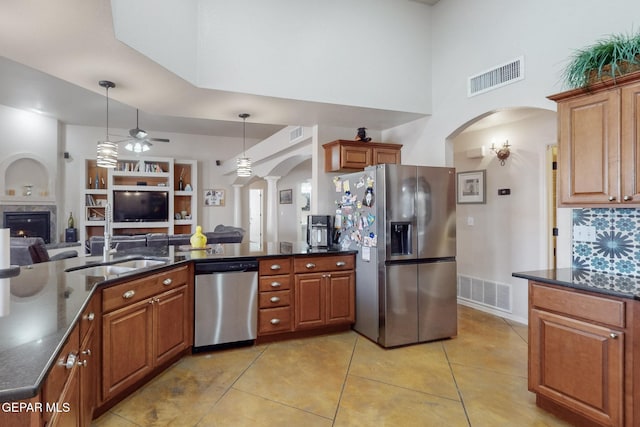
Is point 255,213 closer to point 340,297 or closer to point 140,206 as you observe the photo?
point 140,206

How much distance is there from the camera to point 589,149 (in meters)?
→ 2.26

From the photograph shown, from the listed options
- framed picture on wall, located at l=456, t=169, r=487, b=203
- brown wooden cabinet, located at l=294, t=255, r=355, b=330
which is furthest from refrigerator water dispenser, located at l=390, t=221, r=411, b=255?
framed picture on wall, located at l=456, t=169, r=487, b=203

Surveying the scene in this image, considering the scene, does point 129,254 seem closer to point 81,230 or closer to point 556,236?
point 556,236

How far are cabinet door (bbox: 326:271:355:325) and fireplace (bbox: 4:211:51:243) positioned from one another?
21.3ft

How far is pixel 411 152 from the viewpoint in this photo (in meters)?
4.43

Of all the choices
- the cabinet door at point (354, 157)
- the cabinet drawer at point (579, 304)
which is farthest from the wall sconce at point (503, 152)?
the cabinet drawer at point (579, 304)

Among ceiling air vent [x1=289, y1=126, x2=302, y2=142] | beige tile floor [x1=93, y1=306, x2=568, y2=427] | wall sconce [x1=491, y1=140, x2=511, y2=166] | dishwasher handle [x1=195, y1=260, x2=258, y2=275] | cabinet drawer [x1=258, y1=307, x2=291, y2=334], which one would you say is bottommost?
beige tile floor [x1=93, y1=306, x2=568, y2=427]

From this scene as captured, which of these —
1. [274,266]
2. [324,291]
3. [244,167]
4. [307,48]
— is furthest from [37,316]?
[244,167]

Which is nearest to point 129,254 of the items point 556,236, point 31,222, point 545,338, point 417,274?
point 417,274

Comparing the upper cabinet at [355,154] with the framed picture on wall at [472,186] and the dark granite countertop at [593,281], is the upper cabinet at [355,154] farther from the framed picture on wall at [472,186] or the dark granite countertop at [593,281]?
the dark granite countertop at [593,281]

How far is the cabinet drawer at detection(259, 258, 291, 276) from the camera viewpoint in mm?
3439

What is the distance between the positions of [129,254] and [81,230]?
5.85 m

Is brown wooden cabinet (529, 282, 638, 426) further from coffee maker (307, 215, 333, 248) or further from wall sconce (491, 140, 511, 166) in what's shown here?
wall sconce (491, 140, 511, 166)

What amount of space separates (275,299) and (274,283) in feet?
0.52
